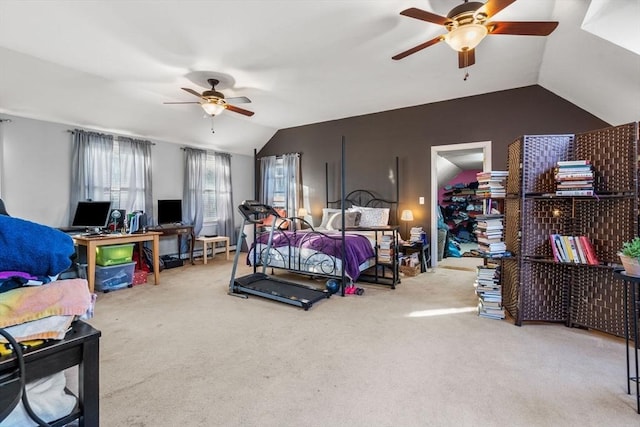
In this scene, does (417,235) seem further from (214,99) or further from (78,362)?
(78,362)

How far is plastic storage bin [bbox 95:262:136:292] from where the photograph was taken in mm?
4012

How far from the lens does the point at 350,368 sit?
7.07 feet

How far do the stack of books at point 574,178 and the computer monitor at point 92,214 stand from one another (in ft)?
17.6

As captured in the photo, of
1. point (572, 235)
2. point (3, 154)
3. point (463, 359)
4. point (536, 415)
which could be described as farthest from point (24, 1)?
point (572, 235)

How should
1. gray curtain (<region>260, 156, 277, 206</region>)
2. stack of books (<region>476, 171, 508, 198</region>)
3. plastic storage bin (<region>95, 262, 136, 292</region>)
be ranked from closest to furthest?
stack of books (<region>476, 171, 508, 198</region>) < plastic storage bin (<region>95, 262, 136, 292</region>) < gray curtain (<region>260, 156, 277, 206</region>)

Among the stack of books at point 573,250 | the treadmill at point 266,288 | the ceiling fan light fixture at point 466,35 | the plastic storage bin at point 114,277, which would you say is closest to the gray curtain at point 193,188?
the plastic storage bin at point 114,277

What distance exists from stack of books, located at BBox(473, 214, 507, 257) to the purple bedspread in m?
1.45

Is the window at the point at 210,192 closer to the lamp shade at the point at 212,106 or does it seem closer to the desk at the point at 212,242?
the desk at the point at 212,242

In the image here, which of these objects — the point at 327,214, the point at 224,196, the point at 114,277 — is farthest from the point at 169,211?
the point at 327,214

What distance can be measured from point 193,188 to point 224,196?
0.77 meters

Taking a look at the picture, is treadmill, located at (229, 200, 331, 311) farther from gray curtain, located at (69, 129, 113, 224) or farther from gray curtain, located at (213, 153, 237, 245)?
gray curtain, located at (213, 153, 237, 245)

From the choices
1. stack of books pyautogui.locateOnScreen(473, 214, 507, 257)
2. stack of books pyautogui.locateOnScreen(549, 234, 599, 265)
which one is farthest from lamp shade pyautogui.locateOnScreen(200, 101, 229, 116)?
stack of books pyautogui.locateOnScreen(549, 234, 599, 265)

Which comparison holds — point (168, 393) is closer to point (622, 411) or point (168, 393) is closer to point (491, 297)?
point (622, 411)

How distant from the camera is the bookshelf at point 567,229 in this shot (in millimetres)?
2561
